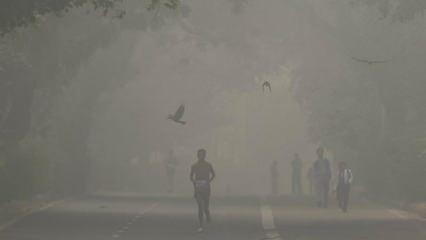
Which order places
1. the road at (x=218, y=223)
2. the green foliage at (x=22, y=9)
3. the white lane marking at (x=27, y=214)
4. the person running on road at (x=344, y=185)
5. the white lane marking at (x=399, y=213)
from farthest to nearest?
the person running on road at (x=344, y=185)
the white lane marking at (x=399, y=213)
the white lane marking at (x=27, y=214)
the road at (x=218, y=223)
the green foliage at (x=22, y=9)

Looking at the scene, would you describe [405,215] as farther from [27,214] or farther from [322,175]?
[27,214]

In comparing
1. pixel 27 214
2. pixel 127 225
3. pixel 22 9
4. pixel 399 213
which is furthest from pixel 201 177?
pixel 22 9

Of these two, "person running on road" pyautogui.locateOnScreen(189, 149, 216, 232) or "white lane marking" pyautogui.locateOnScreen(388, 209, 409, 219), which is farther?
"white lane marking" pyautogui.locateOnScreen(388, 209, 409, 219)

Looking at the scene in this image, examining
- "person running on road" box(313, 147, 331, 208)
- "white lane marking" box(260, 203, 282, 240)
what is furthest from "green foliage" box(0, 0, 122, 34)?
"person running on road" box(313, 147, 331, 208)

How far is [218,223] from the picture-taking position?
3403 centimetres

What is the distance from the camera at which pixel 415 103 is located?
153ft

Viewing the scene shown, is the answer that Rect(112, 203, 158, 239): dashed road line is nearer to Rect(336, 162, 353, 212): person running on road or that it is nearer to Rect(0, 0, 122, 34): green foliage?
Rect(336, 162, 353, 212): person running on road

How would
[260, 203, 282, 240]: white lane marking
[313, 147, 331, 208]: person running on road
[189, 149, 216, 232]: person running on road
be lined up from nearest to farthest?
[260, 203, 282, 240]: white lane marking, [189, 149, 216, 232]: person running on road, [313, 147, 331, 208]: person running on road

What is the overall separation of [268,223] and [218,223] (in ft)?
4.02

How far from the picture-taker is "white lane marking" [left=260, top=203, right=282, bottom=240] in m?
28.6

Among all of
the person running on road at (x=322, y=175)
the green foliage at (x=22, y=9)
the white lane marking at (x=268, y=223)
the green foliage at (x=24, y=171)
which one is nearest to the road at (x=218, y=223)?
the white lane marking at (x=268, y=223)

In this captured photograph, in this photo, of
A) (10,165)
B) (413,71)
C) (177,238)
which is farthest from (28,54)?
(177,238)

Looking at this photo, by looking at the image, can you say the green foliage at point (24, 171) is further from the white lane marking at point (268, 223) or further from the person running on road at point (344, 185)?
the person running on road at point (344, 185)

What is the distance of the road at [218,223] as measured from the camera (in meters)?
28.5
